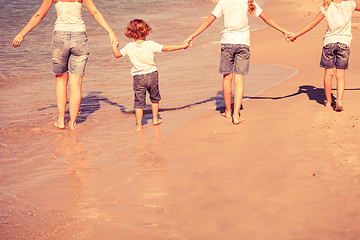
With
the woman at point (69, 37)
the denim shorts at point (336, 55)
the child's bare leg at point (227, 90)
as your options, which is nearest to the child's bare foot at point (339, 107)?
the denim shorts at point (336, 55)

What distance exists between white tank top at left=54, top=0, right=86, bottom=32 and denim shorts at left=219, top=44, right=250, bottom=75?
192 centimetres

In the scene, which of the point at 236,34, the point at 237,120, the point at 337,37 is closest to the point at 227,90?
the point at 237,120

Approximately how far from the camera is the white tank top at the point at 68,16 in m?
6.64

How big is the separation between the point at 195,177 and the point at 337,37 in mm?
3111

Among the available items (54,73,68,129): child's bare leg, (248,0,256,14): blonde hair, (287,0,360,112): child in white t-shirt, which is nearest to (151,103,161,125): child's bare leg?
(54,73,68,129): child's bare leg

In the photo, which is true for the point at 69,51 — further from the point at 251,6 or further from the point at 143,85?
the point at 251,6

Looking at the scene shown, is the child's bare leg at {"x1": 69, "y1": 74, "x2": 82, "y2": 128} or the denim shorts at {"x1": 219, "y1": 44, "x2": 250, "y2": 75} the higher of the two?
the denim shorts at {"x1": 219, "y1": 44, "x2": 250, "y2": 75}

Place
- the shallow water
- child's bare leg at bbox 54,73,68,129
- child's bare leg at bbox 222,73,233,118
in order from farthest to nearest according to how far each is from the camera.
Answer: child's bare leg at bbox 54,73,68,129, child's bare leg at bbox 222,73,233,118, the shallow water

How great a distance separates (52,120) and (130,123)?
1241mm

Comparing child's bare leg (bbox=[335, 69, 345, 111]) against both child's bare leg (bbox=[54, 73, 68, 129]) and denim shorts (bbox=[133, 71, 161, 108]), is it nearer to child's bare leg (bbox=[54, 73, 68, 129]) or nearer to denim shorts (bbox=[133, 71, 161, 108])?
denim shorts (bbox=[133, 71, 161, 108])

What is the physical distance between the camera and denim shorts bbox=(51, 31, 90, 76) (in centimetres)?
673

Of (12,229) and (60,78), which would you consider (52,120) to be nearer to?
(60,78)

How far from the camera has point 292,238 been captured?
12.3 feet

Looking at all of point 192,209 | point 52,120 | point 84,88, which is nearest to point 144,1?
point 84,88
